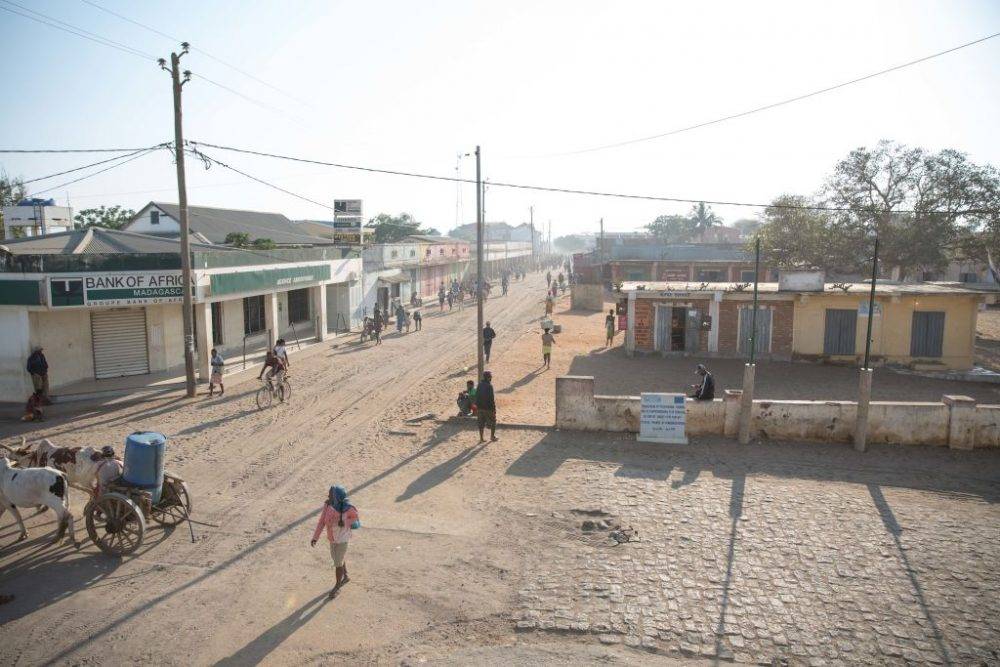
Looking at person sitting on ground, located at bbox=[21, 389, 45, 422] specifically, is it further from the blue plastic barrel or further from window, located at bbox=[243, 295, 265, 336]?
window, located at bbox=[243, 295, 265, 336]

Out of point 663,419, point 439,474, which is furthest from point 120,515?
point 663,419

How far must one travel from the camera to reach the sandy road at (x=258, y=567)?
7.20 meters

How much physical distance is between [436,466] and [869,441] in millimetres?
8976

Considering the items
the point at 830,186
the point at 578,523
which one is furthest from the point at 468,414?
the point at 830,186

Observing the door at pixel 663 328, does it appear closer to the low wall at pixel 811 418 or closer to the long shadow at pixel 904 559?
the low wall at pixel 811 418

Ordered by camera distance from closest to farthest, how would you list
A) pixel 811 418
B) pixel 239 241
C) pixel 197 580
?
pixel 197 580 < pixel 811 418 < pixel 239 241

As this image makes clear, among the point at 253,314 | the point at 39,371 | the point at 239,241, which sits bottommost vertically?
the point at 39,371

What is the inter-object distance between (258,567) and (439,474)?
4112 mm

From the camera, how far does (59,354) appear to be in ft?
61.7

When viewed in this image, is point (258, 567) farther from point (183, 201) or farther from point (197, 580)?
point (183, 201)

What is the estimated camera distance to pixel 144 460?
897 centimetres

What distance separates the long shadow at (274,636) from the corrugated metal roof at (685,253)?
1842 inches

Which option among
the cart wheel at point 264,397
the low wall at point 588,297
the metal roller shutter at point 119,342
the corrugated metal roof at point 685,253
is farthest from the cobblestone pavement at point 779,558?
the corrugated metal roof at point 685,253

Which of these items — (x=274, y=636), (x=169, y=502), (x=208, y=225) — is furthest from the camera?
(x=208, y=225)
